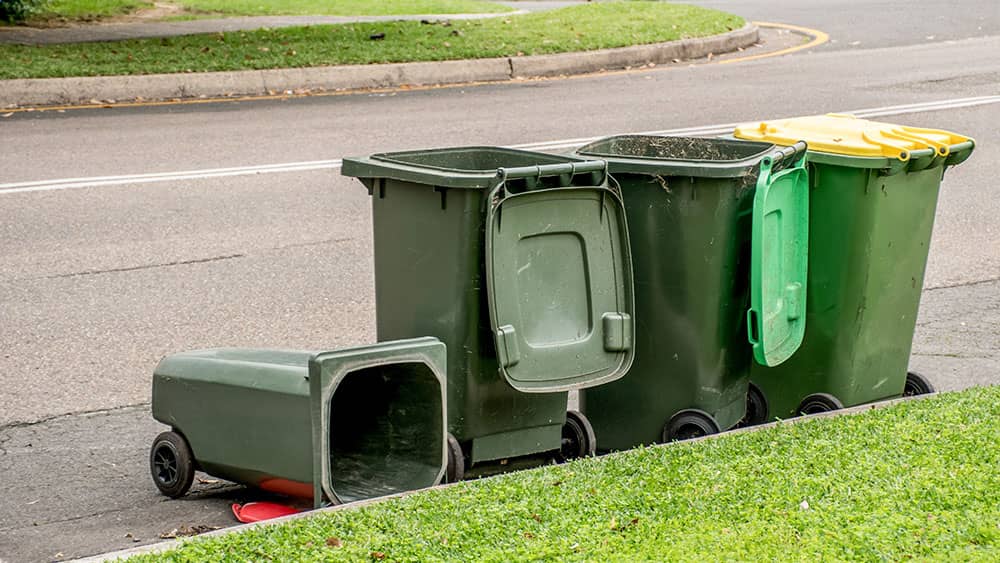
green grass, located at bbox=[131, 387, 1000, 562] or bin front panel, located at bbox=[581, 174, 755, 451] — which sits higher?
bin front panel, located at bbox=[581, 174, 755, 451]

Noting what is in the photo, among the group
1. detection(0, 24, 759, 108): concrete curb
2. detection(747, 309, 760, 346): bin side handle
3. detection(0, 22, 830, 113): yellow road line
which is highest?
detection(747, 309, 760, 346): bin side handle

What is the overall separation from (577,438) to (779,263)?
0.96m

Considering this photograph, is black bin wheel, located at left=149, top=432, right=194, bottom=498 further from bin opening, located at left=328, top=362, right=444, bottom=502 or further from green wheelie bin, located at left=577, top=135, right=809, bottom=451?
green wheelie bin, located at left=577, top=135, right=809, bottom=451

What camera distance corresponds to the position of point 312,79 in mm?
13453

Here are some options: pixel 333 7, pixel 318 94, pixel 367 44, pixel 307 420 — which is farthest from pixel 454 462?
pixel 333 7

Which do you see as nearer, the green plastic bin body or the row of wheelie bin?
the row of wheelie bin

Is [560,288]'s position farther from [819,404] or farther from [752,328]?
[819,404]

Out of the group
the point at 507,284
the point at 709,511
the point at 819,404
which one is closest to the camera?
the point at 709,511

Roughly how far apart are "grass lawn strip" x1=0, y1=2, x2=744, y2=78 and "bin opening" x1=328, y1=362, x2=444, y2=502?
9176 mm

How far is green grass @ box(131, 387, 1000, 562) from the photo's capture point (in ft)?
11.9

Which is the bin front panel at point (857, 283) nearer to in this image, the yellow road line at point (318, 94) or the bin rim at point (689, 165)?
the bin rim at point (689, 165)

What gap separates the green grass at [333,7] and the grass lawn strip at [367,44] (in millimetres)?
2705

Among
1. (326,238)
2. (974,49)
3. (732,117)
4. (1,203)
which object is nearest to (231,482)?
(326,238)

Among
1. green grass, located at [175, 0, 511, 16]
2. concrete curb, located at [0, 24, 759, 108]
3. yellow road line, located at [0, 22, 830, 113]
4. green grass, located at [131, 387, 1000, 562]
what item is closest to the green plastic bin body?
green grass, located at [131, 387, 1000, 562]
